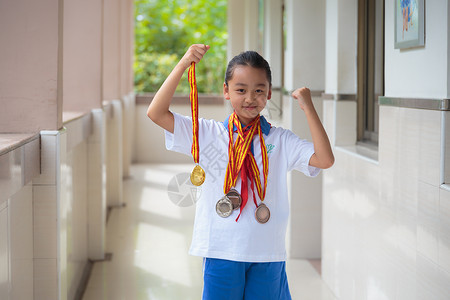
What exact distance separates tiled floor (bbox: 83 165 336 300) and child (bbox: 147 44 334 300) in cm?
13

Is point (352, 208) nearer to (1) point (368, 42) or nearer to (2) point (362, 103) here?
(2) point (362, 103)

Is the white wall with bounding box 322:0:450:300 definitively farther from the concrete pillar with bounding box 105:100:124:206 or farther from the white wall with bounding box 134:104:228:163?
the white wall with bounding box 134:104:228:163

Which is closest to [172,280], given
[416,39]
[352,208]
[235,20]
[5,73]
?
[352,208]

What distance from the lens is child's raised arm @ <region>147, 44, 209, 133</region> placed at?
198cm

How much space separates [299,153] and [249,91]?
25 centimetres

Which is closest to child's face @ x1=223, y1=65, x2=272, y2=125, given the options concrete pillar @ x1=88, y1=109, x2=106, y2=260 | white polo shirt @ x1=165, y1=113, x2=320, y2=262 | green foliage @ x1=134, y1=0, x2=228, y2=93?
white polo shirt @ x1=165, y1=113, x2=320, y2=262

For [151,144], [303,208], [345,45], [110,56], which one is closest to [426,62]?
[345,45]

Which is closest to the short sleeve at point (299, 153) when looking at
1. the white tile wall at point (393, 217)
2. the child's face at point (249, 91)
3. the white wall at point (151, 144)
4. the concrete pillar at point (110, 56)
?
the child's face at point (249, 91)

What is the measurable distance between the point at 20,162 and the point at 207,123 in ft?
2.71

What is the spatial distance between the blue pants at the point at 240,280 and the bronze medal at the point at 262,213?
0.14m

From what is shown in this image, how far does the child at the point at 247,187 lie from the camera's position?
1989 mm

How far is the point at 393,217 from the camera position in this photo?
296 cm

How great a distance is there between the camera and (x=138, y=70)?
1792cm

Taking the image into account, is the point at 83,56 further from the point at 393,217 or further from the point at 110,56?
the point at 393,217
